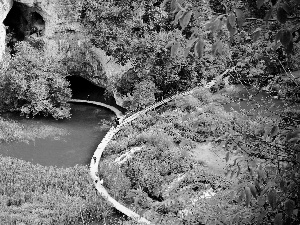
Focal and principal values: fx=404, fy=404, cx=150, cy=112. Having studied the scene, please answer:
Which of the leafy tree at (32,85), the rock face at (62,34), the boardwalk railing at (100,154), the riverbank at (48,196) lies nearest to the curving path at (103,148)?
the boardwalk railing at (100,154)

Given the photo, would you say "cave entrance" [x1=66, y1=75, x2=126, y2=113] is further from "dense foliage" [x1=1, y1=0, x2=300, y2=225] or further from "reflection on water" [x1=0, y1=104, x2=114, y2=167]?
"dense foliage" [x1=1, y1=0, x2=300, y2=225]

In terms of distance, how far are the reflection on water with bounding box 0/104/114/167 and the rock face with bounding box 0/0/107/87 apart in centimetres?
225

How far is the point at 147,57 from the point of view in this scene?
15.9m

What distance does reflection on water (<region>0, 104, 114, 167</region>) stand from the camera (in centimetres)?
1302

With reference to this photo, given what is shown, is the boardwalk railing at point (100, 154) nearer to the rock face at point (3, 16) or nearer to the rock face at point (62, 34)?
the rock face at point (62, 34)

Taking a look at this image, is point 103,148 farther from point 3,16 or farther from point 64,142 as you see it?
point 3,16

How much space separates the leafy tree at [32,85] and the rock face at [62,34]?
47.3 inches

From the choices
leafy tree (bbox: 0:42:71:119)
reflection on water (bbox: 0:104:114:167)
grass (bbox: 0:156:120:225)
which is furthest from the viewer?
leafy tree (bbox: 0:42:71:119)

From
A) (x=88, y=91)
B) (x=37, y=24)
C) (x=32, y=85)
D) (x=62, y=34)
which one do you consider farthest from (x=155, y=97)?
(x=37, y=24)

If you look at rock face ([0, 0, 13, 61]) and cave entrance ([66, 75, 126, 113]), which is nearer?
rock face ([0, 0, 13, 61])

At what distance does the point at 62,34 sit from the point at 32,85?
324 centimetres

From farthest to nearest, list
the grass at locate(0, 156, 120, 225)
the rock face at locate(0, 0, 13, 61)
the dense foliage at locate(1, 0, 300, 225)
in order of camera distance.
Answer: the rock face at locate(0, 0, 13, 61)
the dense foliage at locate(1, 0, 300, 225)
the grass at locate(0, 156, 120, 225)

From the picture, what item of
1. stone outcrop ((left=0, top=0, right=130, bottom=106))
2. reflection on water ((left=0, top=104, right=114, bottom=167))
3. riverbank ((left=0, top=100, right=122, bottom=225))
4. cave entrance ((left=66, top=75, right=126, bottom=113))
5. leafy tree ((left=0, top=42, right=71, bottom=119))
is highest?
stone outcrop ((left=0, top=0, right=130, bottom=106))

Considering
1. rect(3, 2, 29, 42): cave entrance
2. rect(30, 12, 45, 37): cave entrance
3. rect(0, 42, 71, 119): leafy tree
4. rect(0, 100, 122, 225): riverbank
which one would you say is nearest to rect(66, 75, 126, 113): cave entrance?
rect(0, 42, 71, 119): leafy tree
